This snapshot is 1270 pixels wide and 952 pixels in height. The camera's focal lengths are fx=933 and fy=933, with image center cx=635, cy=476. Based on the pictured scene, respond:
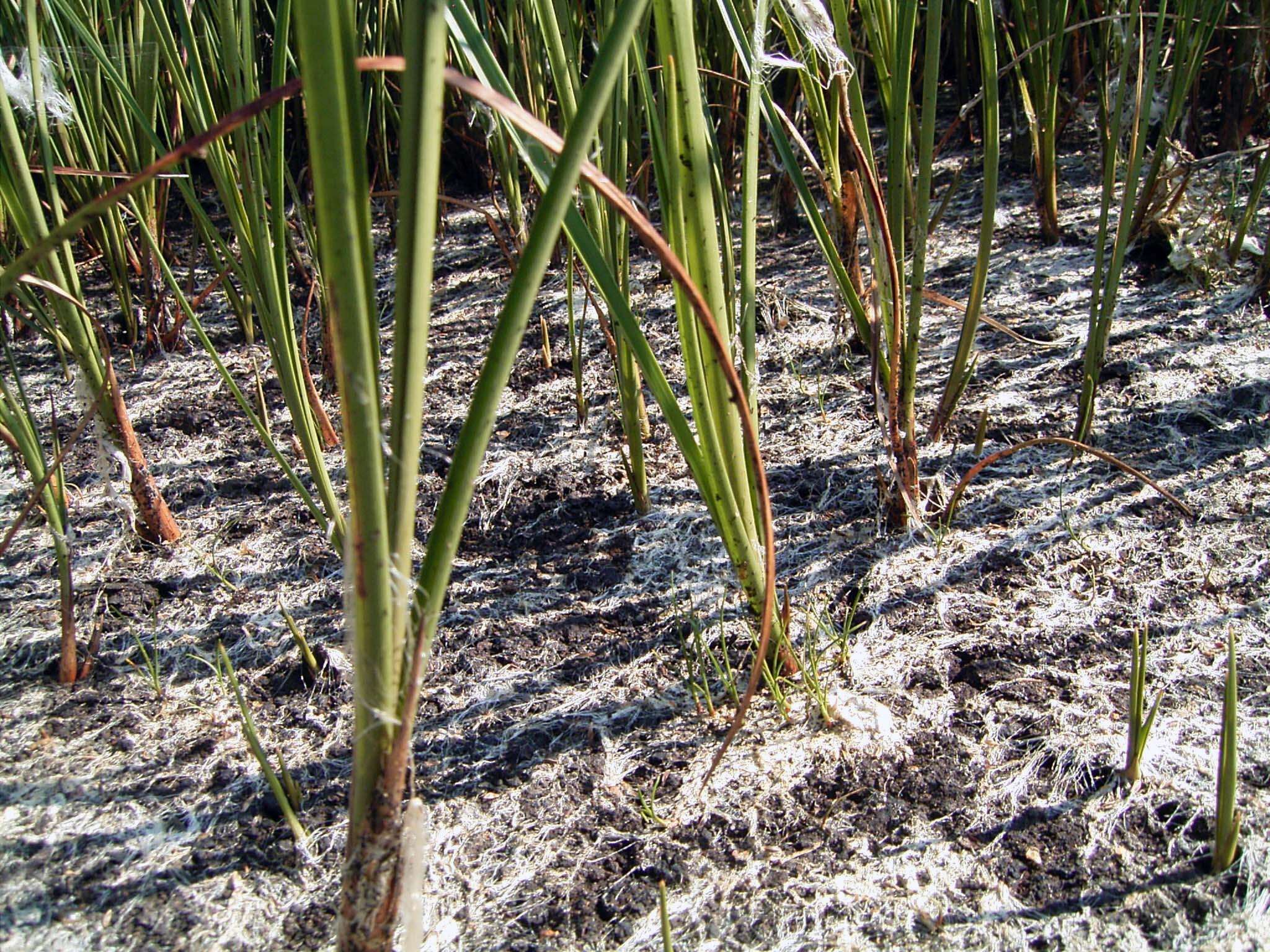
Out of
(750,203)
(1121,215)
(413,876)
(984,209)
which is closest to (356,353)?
(413,876)

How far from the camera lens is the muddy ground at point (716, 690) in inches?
31.2

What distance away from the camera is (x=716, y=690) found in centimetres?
100

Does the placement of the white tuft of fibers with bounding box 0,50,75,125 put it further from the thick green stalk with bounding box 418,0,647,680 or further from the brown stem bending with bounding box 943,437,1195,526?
the brown stem bending with bounding box 943,437,1195,526

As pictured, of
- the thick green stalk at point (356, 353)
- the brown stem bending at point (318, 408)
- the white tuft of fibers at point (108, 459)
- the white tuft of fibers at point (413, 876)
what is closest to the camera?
the thick green stalk at point (356, 353)

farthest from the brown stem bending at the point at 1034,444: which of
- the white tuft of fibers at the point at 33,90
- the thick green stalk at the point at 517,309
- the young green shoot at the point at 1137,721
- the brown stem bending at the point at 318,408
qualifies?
the white tuft of fibers at the point at 33,90

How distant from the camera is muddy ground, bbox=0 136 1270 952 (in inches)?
31.2

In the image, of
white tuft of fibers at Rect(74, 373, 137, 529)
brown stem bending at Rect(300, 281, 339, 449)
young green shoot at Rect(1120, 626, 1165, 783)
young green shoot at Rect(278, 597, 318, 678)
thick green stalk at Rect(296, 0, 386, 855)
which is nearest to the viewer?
thick green stalk at Rect(296, 0, 386, 855)

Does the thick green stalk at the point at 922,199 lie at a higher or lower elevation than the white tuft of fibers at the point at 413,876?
higher

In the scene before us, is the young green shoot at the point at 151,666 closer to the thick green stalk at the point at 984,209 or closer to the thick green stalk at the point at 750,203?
the thick green stalk at the point at 750,203

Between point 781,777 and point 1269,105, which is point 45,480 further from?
point 1269,105

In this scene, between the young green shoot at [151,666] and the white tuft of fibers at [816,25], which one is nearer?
the white tuft of fibers at [816,25]

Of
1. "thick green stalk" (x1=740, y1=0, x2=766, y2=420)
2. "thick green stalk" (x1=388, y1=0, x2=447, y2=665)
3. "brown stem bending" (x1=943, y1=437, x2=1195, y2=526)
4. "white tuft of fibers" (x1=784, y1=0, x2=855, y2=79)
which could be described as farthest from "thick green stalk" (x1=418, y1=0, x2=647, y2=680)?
"brown stem bending" (x1=943, y1=437, x2=1195, y2=526)

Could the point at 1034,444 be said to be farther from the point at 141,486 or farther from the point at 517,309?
the point at 141,486

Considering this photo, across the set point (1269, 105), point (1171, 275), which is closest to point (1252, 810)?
point (1171, 275)
